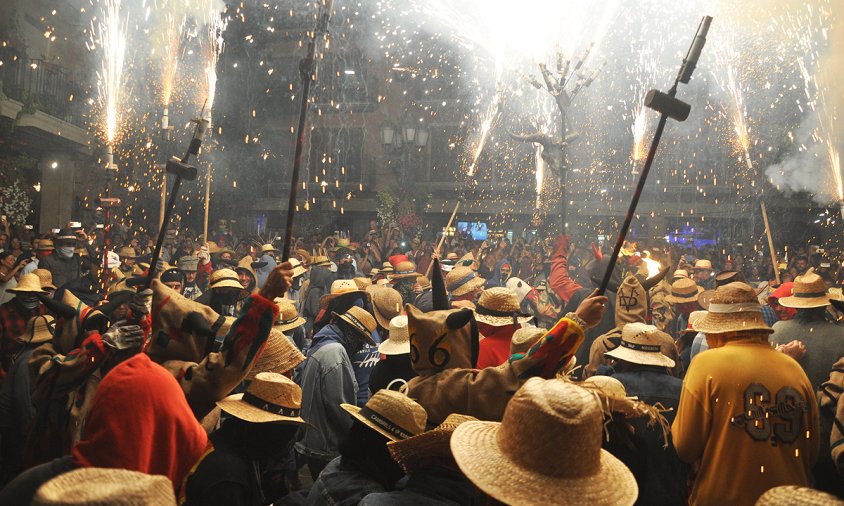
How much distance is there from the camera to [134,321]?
10.3 ft

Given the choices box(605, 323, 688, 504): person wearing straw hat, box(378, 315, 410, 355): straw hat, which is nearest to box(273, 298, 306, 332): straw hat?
box(378, 315, 410, 355): straw hat

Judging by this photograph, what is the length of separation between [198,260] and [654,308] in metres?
6.89

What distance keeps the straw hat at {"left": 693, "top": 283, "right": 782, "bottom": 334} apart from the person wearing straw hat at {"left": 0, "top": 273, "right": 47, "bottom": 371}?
4879mm

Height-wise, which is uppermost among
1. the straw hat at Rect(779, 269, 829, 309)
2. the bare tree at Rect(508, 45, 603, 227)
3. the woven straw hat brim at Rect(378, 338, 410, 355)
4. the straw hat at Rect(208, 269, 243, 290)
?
the bare tree at Rect(508, 45, 603, 227)

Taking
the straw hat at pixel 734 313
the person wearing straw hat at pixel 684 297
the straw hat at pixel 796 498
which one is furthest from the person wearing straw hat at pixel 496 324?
the person wearing straw hat at pixel 684 297

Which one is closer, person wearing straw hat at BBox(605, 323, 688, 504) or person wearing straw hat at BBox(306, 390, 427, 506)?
person wearing straw hat at BBox(306, 390, 427, 506)

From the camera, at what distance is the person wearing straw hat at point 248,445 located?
2631 millimetres

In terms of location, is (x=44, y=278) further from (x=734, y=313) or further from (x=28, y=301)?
(x=734, y=313)

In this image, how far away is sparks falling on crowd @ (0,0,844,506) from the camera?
258cm

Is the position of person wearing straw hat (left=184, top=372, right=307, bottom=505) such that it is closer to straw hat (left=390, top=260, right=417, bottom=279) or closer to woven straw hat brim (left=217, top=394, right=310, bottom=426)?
woven straw hat brim (left=217, top=394, right=310, bottom=426)

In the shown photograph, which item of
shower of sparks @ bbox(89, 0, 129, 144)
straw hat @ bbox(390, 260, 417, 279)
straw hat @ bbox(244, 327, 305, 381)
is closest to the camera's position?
straw hat @ bbox(244, 327, 305, 381)

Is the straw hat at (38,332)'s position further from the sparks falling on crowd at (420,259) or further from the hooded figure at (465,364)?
the hooded figure at (465,364)

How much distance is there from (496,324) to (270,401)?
1599 mm

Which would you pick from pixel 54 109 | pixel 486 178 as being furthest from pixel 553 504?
pixel 486 178
